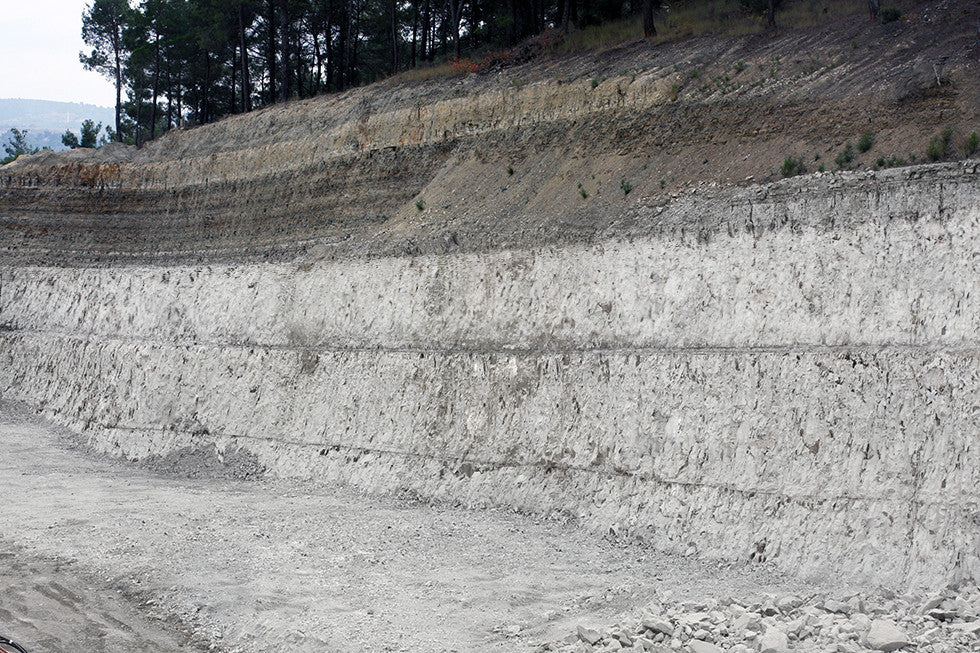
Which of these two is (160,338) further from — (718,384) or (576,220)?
(718,384)

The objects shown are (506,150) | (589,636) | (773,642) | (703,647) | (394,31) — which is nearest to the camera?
(773,642)

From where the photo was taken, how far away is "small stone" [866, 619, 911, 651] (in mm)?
10945

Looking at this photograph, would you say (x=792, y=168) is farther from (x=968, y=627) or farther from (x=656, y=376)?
(x=968, y=627)

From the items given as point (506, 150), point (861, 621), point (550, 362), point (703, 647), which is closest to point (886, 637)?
point (861, 621)

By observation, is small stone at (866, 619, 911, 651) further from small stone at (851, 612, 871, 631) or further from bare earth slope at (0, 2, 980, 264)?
bare earth slope at (0, 2, 980, 264)

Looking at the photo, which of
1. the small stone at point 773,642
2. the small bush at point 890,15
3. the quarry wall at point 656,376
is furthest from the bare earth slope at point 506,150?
the small stone at point 773,642

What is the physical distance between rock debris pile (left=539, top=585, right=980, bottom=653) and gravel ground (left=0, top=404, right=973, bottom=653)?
0.24 feet

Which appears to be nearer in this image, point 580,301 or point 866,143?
point 866,143

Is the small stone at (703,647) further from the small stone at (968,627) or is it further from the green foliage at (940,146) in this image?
the green foliage at (940,146)

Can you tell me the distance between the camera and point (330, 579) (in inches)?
630

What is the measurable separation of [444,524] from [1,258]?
25.6 meters

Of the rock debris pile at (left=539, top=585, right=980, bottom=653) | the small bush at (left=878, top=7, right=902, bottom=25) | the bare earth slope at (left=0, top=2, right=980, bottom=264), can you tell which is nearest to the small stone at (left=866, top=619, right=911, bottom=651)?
the rock debris pile at (left=539, top=585, right=980, bottom=653)

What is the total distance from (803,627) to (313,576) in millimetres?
8568

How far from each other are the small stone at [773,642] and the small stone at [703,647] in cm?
54
